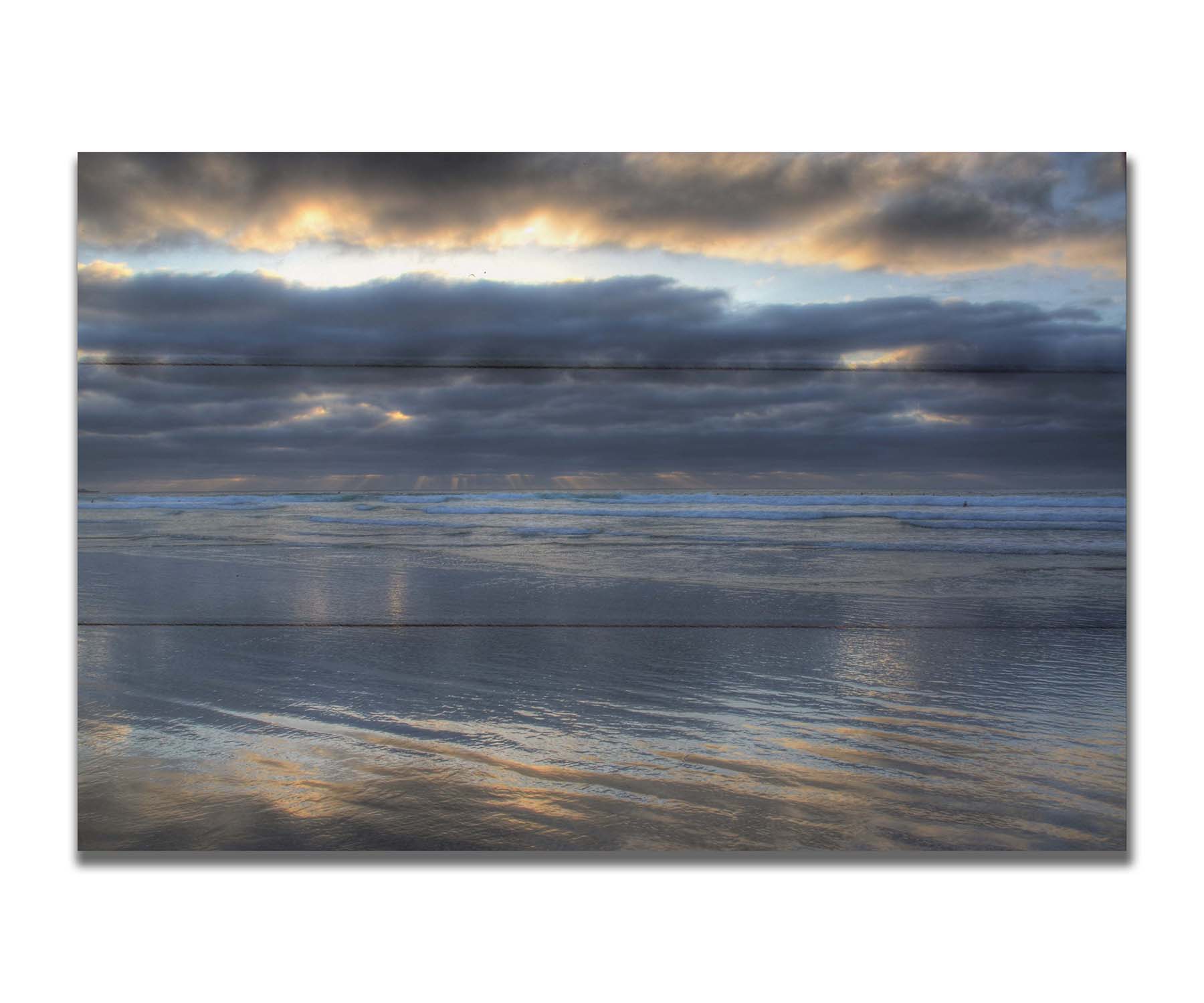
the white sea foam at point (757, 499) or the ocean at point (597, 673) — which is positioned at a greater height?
the white sea foam at point (757, 499)

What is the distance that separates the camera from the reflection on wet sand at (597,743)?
82.4 inches

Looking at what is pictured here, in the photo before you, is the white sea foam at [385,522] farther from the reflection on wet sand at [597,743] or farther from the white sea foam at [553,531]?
the reflection on wet sand at [597,743]

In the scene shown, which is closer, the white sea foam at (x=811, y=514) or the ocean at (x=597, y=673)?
the ocean at (x=597, y=673)

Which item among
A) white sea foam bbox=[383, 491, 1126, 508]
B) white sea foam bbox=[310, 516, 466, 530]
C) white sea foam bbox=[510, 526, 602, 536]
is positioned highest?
white sea foam bbox=[383, 491, 1126, 508]

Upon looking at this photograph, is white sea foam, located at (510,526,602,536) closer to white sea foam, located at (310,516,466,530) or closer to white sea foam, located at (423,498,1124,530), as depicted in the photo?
white sea foam, located at (423,498,1124,530)

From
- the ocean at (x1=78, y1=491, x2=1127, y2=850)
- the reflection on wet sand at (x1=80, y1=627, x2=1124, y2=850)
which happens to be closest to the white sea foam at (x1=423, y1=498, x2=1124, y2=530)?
the ocean at (x1=78, y1=491, x2=1127, y2=850)

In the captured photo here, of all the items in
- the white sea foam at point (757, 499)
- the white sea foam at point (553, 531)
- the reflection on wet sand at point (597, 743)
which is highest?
the white sea foam at point (757, 499)

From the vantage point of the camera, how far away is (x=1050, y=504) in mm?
2912

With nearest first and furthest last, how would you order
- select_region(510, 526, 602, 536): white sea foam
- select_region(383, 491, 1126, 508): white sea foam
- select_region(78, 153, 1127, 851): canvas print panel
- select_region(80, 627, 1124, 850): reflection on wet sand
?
select_region(80, 627, 1124, 850): reflection on wet sand, select_region(78, 153, 1127, 851): canvas print panel, select_region(383, 491, 1126, 508): white sea foam, select_region(510, 526, 602, 536): white sea foam

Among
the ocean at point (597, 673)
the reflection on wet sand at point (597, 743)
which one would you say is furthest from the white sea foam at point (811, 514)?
the reflection on wet sand at point (597, 743)

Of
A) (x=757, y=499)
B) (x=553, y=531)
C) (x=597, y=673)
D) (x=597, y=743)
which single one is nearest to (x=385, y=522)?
(x=553, y=531)

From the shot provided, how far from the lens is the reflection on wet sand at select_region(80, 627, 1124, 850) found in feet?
6.87

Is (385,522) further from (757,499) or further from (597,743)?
(757,499)

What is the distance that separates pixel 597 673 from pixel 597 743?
1.56ft
